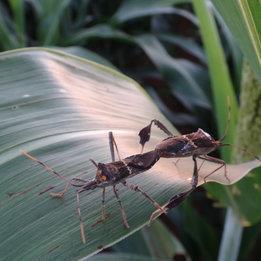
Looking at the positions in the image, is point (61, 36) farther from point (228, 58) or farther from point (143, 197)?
point (143, 197)

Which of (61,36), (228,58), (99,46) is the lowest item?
(228,58)

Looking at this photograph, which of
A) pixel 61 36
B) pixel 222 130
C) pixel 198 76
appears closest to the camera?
pixel 222 130

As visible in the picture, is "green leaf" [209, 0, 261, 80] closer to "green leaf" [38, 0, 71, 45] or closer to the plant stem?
the plant stem

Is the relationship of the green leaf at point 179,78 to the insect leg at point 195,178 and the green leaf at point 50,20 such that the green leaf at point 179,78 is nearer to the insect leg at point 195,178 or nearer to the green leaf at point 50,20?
the green leaf at point 50,20

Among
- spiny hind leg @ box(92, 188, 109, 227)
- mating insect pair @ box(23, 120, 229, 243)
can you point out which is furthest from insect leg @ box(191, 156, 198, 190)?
spiny hind leg @ box(92, 188, 109, 227)

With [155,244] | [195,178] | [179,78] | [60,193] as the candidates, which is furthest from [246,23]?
[179,78]

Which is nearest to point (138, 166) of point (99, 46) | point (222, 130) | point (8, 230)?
point (8, 230)

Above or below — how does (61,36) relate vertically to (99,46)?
above
